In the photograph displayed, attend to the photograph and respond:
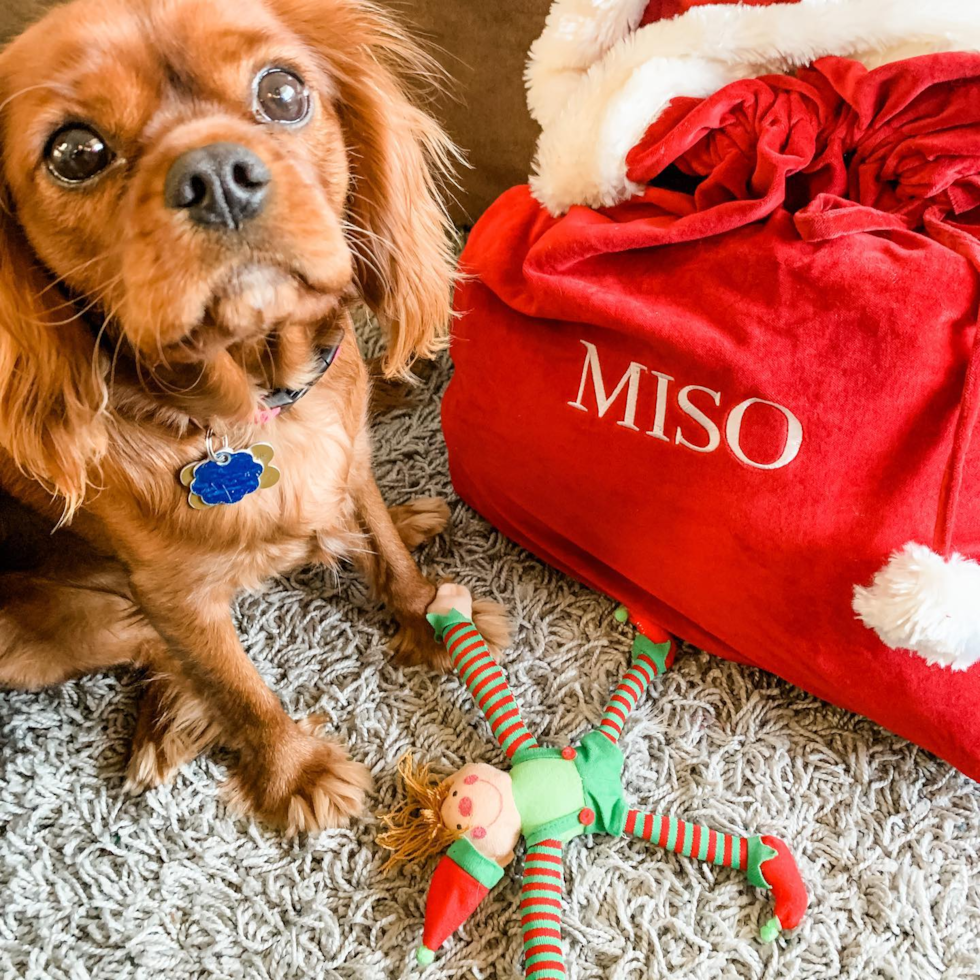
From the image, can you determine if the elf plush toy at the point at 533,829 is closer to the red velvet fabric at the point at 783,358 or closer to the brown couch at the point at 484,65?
the red velvet fabric at the point at 783,358

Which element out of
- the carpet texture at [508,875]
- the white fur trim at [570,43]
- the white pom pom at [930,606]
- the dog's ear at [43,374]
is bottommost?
the carpet texture at [508,875]

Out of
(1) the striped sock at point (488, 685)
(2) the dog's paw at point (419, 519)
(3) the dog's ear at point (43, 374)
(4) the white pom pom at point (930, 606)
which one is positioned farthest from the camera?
(2) the dog's paw at point (419, 519)

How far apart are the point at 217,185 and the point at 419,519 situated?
0.87 m

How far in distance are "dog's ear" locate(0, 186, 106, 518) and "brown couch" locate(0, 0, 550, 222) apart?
2.94 ft

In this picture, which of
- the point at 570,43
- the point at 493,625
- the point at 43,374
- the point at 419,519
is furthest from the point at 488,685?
the point at 570,43

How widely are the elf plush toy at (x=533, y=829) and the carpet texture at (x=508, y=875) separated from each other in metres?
0.05

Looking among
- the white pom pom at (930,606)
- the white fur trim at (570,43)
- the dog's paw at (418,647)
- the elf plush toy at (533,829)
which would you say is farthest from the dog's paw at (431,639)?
the white fur trim at (570,43)

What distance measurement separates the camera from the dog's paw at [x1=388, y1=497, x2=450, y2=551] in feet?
5.02

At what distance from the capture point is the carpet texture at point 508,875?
109cm

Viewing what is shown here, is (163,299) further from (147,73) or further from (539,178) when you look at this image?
(539,178)

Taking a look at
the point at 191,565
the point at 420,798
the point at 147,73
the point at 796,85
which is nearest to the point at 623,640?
the point at 420,798

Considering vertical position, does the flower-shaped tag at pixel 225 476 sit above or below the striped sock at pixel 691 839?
above

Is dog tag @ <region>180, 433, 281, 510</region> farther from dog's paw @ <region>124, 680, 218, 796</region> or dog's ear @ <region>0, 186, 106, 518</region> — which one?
dog's paw @ <region>124, 680, 218, 796</region>

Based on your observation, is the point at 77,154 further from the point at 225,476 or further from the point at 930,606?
the point at 930,606
